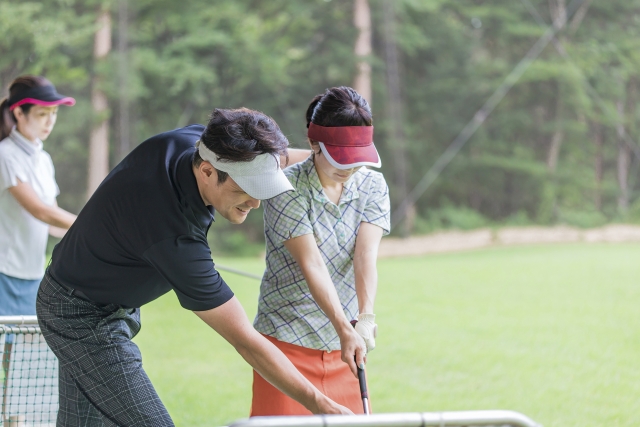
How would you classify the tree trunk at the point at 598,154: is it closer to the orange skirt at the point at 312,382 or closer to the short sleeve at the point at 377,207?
the short sleeve at the point at 377,207

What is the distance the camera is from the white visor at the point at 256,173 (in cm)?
177

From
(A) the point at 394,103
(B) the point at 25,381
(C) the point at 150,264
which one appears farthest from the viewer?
(A) the point at 394,103

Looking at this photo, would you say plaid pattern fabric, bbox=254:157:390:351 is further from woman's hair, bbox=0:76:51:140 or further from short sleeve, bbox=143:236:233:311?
woman's hair, bbox=0:76:51:140

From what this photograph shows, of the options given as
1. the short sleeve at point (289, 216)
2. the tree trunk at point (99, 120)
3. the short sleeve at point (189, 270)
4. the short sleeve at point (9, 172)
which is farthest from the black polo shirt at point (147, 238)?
the tree trunk at point (99, 120)

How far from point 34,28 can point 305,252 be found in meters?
9.95

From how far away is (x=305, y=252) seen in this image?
2201 millimetres

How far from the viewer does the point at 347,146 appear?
218 cm

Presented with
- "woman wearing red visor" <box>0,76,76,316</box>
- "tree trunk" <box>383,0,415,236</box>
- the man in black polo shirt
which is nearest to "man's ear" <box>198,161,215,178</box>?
the man in black polo shirt

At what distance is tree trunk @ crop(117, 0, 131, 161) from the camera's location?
447 inches

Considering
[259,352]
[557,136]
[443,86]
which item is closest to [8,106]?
[259,352]

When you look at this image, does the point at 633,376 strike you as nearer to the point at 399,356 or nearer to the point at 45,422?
the point at 399,356

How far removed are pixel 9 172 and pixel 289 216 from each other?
4.37 ft

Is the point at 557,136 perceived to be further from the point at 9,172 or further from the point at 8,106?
the point at 9,172

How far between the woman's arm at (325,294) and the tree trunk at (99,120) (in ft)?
31.1
